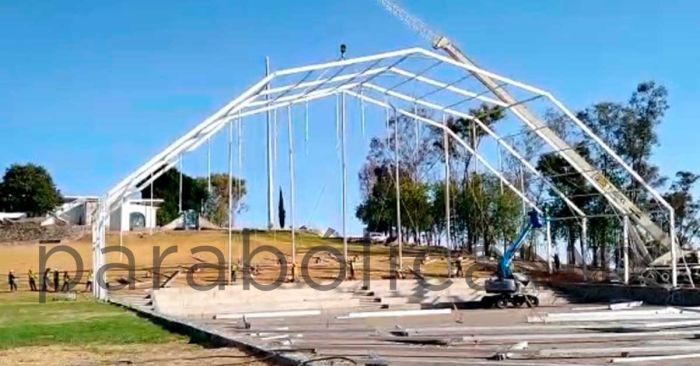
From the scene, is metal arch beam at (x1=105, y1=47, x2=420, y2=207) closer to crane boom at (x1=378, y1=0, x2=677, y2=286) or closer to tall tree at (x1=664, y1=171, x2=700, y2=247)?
crane boom at (x1=378, y1=0, x2=677, y2=286)

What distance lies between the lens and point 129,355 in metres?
11.7

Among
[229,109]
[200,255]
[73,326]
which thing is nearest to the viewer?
[73,326]

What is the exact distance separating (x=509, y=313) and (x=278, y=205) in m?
16.2

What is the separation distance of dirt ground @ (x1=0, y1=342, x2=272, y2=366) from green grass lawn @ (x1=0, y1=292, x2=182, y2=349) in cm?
82

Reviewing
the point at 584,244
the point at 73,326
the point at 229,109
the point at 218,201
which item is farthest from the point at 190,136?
the point at 218,201

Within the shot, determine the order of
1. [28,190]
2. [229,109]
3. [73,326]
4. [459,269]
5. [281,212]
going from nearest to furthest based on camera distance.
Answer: [73,326] → [229,109] → [459,269] → [281,212] → [28,190]

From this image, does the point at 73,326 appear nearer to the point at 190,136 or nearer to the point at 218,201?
the point at 190,136

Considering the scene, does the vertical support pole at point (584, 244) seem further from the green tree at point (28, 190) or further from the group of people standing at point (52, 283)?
the green tree at point (28, 190)

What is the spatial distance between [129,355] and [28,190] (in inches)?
2797

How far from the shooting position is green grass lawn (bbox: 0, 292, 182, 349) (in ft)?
46.0

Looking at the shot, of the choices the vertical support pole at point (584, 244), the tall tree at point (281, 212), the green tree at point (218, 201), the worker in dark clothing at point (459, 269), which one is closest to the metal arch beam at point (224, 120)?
the tall tree at point (281, 212)

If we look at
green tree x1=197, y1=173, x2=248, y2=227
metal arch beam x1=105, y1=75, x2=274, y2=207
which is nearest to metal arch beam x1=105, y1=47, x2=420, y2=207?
metal arch beam x1=105, y1=75, x2=274, y2=207

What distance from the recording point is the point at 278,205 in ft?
124

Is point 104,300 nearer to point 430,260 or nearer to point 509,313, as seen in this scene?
point 509,313
